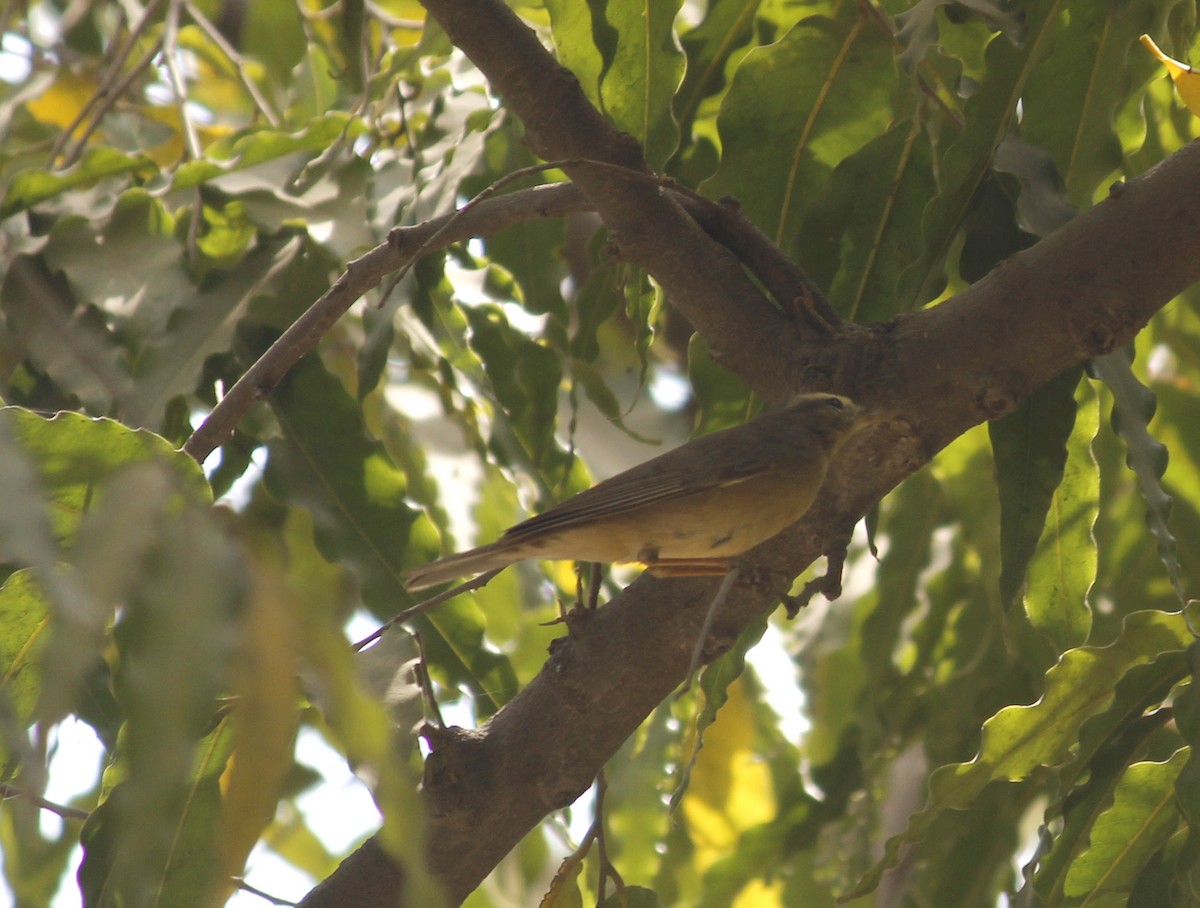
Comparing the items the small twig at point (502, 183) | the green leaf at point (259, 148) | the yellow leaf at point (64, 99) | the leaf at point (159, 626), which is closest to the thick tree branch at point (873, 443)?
the small twig at point (502, 183)

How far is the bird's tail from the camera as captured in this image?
1930 millimetres

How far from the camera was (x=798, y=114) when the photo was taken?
2221 mm

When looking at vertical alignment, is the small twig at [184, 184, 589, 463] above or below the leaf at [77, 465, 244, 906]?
above

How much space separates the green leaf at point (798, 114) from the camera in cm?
218

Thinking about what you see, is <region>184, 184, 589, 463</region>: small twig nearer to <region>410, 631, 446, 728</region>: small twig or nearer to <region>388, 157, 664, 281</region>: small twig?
<region>388, 157, 664, 281</region>: small twig

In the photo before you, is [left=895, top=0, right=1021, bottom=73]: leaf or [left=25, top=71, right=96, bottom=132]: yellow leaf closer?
[left=895, top=0, right=1021, bottom=73]: leaf

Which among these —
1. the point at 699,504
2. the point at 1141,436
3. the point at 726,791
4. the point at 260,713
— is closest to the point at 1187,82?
the point at 1141,436

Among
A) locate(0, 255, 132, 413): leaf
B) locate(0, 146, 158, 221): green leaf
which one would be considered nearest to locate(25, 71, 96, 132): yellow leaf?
locate(0, 146, 158, 221): green leaf

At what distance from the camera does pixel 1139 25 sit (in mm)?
2119

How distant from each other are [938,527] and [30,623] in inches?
90.2

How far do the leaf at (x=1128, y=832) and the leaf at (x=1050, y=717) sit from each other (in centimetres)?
11

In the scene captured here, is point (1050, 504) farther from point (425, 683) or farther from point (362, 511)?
point (362, 511)

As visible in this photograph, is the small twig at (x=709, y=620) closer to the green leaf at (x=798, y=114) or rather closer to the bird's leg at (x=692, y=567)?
the bird's leg at (x=692, y=567)

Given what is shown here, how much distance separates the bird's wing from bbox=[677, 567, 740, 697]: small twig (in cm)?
19
